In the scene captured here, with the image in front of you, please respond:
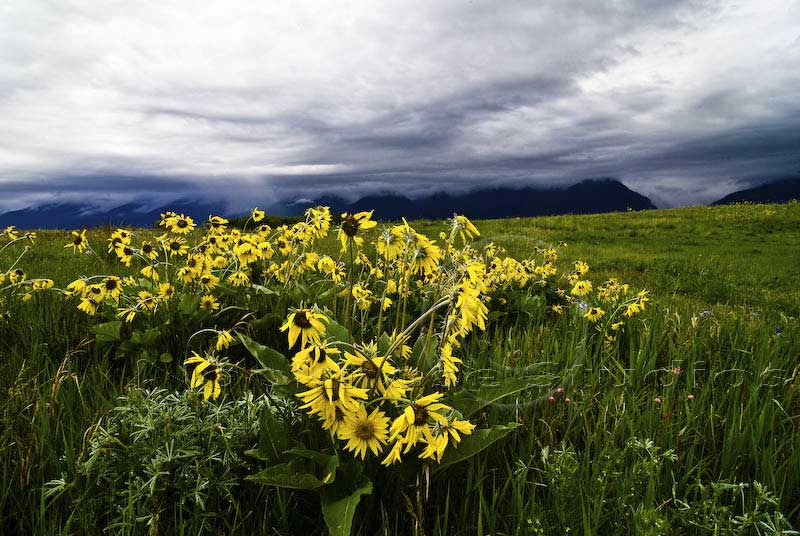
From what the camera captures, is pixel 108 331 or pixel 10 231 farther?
pixel 10 231

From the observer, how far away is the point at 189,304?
3941mm

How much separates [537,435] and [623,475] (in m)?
0.51

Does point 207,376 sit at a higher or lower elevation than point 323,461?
higher

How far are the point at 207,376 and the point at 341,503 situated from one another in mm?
908

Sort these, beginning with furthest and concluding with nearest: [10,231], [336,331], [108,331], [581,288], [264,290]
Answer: [581,288]
[10,231]
[264,290]
[108,331]
[336,331]

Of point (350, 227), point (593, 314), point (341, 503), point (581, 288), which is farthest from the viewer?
point (581, 288)

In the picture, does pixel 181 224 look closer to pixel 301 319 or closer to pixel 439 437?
pixel 301 319

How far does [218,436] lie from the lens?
2238 mm

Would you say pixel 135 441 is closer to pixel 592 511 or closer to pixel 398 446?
pixel 398 446

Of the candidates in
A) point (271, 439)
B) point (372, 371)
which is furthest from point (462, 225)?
point (271, 439)

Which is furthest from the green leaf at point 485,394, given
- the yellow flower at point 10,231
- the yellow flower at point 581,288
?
the yellow flower at point 10,231

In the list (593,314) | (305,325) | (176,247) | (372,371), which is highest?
(176,247)

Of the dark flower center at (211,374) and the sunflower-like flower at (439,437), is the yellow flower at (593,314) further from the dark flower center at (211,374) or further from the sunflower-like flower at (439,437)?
the dark flower center at (211,374)

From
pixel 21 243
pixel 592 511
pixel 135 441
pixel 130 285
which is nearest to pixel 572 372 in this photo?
pixel 592 511
